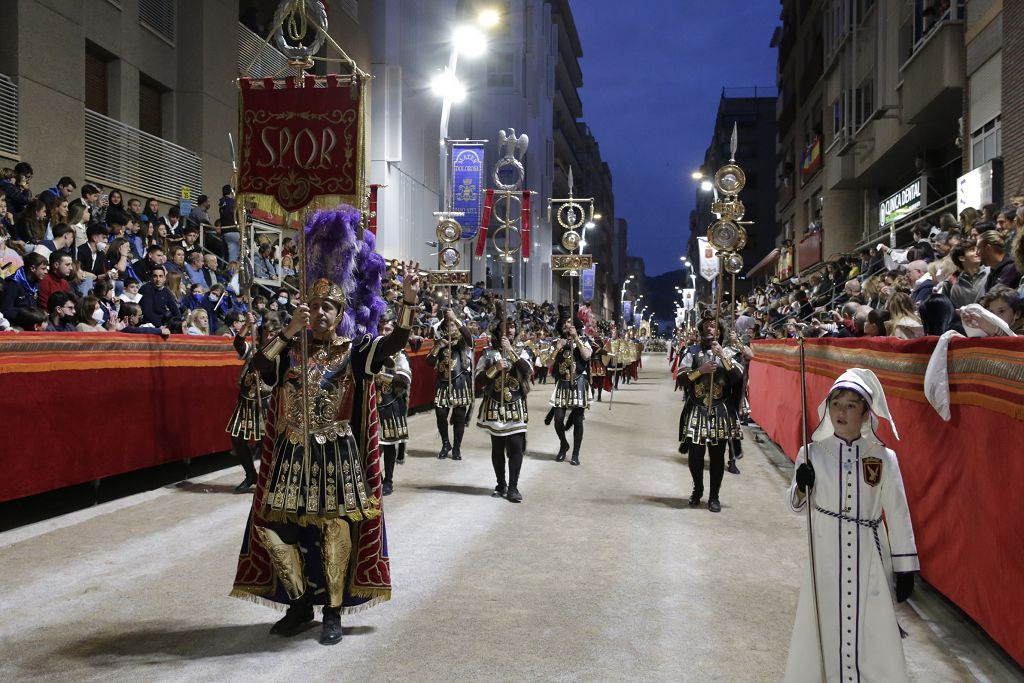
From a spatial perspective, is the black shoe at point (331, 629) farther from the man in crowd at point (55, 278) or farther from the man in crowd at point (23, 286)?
the man in crowd at point (55, 278)

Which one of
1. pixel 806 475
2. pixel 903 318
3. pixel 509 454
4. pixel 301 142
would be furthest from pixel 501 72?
pixel 806 475

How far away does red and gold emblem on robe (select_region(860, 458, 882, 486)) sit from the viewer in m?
4.18

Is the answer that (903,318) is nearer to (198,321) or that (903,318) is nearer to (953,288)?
(953,288)

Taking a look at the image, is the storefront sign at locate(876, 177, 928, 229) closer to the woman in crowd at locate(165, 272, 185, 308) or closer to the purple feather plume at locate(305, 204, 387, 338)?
the woman in crowd at locate(165, 272, 185, 308)

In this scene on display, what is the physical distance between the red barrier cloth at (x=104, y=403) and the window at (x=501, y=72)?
42641mm

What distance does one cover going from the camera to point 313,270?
5.79 metres

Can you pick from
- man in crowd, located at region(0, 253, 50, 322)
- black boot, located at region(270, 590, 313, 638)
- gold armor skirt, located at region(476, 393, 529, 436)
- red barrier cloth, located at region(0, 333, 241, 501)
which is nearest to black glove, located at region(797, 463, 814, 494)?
black boot, located at region(270, 590, 313, 638)

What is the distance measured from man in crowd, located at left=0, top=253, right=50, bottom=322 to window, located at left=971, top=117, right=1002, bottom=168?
15964mm

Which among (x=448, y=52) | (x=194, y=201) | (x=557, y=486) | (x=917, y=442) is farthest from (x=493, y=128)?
(x=917, y=442)

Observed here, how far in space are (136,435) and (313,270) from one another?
5.51 m

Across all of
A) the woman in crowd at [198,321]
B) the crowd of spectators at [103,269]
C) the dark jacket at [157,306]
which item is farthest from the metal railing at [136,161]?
the woman in crowd at [198,321]

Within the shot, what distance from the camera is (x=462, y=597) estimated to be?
20.4 feet

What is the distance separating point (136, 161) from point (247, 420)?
1219 centimetres

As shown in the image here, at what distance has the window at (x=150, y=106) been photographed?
69.0 feet
